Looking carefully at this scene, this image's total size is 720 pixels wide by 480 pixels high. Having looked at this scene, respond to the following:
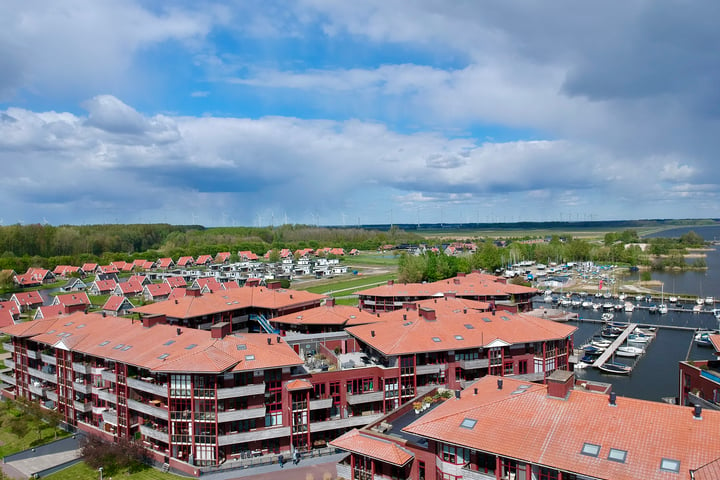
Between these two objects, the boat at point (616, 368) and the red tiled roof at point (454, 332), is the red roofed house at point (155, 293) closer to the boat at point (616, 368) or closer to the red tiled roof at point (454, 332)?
the red tiled roof at point (454, 332)

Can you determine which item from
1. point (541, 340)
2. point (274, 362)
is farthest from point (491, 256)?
point (274, 362)

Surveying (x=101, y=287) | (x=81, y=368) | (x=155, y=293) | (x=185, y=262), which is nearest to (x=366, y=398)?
(x=81, y=368)

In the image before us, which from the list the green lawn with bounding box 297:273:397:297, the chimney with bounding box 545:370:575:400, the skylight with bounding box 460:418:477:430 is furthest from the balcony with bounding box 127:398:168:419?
the green lawn with bounding box 297:273:397:297

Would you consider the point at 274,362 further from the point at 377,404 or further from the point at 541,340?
the point at 541,340

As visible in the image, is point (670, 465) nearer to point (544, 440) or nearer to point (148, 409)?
point (544, 440)

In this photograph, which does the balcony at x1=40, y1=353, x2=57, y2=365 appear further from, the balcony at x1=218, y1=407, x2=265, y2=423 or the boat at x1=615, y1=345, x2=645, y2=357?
the boat at x1=615, y1=345, x2=645, y2=357
